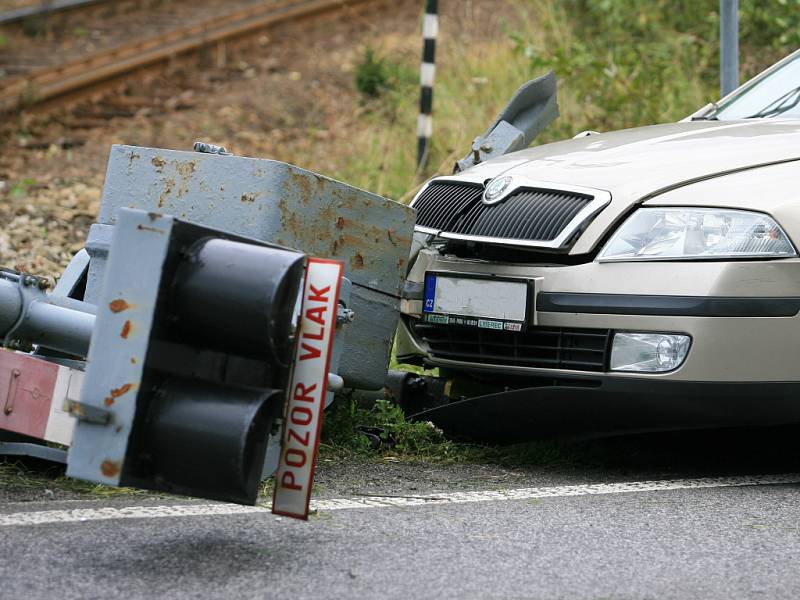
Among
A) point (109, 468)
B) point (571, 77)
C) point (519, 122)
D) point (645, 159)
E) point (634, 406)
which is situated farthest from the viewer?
point (571, 77)

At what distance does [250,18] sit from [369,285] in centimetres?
1165

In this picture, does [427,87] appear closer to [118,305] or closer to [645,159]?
[645,159]

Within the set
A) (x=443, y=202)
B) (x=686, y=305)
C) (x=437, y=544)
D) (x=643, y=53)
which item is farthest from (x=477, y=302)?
(x=643, y=53)

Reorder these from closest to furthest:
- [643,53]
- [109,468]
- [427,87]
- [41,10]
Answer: [109,468] < [427,87] < [643,53] < [41,10]

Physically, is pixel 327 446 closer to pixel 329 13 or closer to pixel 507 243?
pixel 507 243

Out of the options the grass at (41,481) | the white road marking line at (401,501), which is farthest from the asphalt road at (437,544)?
the grass at (41,481)

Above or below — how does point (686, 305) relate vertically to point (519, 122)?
below

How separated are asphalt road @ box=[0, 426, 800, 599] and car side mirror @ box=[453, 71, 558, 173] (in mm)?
1605

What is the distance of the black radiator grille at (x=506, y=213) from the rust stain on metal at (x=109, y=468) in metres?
1.72

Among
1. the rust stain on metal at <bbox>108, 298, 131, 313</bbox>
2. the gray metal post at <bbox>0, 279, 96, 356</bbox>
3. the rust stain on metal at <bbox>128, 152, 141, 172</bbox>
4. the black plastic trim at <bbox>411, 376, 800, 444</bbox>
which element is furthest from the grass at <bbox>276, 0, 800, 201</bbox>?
the rust stain on metal at <bbox>108, 298, 131, 313</bbox>

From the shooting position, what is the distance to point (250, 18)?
1545 centimetres

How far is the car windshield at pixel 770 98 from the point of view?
201 inches

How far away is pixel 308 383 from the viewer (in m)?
3.17

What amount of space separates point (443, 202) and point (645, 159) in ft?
2.42
